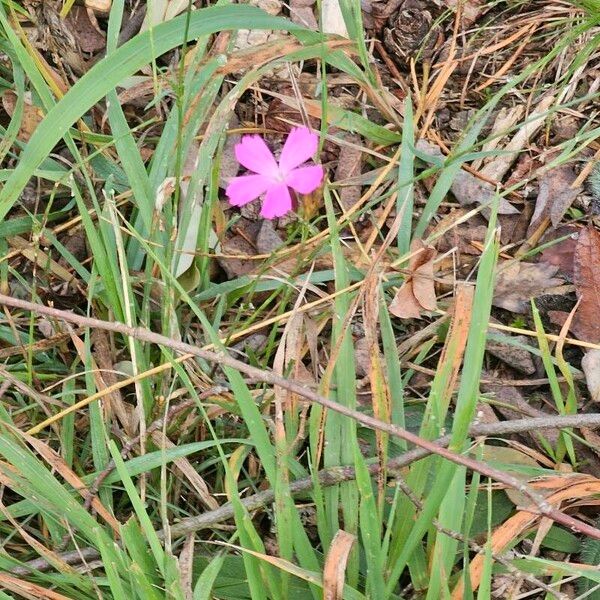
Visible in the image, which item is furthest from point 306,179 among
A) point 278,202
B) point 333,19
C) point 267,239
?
point 333,19

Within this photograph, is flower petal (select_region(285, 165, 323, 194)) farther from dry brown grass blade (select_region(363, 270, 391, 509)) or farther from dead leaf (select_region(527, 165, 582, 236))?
dead leaf (select_region(527, 165, 582, 236))

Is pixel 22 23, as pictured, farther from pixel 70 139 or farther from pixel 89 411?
pixel 89 411

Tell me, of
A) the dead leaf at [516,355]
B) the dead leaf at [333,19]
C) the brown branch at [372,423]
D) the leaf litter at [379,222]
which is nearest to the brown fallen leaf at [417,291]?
the leaf litter at [379,222]

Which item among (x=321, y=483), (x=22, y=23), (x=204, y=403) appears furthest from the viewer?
(x=22, y=23)

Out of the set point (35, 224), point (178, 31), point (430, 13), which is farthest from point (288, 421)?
point (430, 13)

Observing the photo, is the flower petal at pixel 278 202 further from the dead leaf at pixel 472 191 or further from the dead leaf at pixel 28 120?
the dead leaf at pixel 28 120

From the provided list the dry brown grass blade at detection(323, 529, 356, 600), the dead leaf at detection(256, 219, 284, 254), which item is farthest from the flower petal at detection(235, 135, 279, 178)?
the dry brown grass blade at detection(323, 529, 356, 600)
